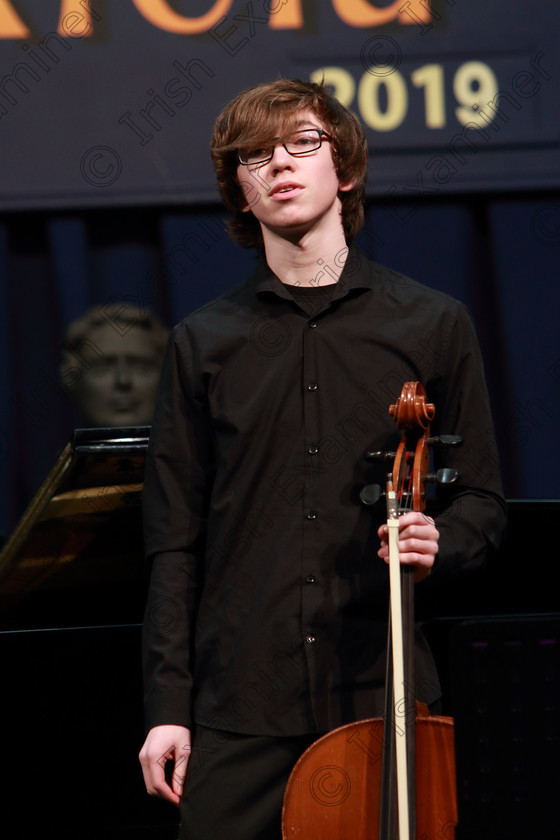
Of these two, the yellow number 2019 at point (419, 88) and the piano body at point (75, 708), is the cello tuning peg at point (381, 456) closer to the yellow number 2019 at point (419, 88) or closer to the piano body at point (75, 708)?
the piano body at point (75, 708)

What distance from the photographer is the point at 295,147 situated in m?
1.59

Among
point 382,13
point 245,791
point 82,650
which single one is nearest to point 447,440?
point 245,791

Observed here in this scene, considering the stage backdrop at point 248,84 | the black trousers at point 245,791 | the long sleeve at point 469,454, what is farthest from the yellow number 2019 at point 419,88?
the black trousers at point 245,791

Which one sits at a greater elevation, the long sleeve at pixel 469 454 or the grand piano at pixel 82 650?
A: the long sleeve at pixel 469 454

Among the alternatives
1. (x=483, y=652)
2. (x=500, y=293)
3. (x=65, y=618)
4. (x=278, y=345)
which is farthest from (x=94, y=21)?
(x=483, y=652)

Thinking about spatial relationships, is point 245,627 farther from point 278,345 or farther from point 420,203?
point 420,203

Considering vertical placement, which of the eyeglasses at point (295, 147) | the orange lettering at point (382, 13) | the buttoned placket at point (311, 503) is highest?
the orange lettering at point (382, 13)

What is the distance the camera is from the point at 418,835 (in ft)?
4.38

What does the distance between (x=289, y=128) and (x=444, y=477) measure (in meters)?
0.59

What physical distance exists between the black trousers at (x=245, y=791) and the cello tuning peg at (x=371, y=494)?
327 millimetres

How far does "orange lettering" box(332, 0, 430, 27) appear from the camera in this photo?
316cm

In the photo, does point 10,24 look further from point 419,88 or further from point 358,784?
point 358,784

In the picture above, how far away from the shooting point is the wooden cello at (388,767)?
1309 mm

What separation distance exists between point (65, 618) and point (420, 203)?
162 cm
